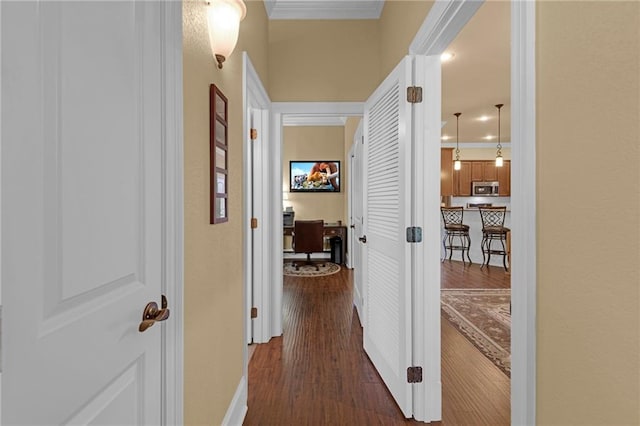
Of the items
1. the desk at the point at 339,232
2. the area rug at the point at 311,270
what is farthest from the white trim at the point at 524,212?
the desk at the point at 339,232

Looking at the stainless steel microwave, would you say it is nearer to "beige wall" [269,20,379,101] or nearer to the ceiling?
the ceiling

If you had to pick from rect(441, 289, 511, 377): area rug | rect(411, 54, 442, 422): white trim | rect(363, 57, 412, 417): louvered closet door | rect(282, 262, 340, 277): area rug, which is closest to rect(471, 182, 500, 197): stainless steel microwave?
rect(441, 289, 511, 377): area rug

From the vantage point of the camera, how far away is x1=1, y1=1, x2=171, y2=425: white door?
20.1 inches

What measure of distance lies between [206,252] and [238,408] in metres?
0.98

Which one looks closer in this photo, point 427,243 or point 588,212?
point 588,212

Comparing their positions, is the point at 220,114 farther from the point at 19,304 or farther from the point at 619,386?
the point at 619,386

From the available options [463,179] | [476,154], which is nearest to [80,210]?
[463,179]

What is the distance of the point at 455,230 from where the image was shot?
6289mm

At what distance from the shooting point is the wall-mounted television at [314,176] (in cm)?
670

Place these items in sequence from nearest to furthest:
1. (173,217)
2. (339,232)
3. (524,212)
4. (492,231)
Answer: (524,212) → (173,217) → (492,231) → (339,232)

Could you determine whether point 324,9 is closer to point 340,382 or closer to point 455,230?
point 340,382

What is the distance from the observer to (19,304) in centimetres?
51

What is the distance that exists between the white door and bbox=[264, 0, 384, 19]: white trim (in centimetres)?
205

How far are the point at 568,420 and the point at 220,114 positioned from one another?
5.16ft
